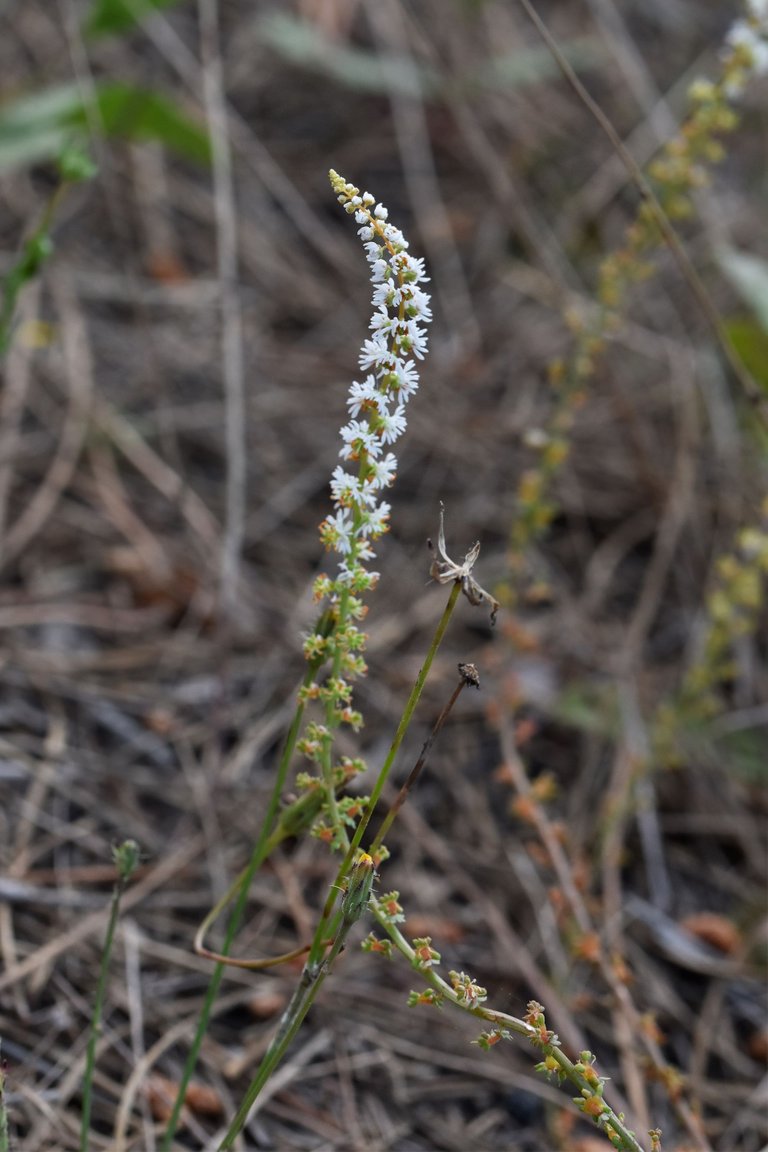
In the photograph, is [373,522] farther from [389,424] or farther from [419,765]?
[419,765]

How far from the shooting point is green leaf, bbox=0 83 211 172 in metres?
2.76

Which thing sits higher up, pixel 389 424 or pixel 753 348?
pixel 389 424

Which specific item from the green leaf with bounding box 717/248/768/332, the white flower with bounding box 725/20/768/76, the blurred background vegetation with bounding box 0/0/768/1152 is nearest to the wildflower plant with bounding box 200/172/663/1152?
the blurred background vegetation with bounding box 0/0/768/1152

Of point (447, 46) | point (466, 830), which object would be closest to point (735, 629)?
point (466, 830)

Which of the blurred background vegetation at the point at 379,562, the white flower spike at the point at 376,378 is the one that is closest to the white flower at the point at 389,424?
the white flower spike at the point at 376,378

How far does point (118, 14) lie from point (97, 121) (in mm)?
667

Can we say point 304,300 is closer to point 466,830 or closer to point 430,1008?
point 466,830

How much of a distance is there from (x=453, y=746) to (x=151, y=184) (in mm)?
2283

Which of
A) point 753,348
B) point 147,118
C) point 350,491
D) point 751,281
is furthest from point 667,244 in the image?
point 147,118

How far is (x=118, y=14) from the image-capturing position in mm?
3236

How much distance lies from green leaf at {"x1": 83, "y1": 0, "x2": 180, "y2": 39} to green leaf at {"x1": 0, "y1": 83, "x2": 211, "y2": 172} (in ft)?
0.93

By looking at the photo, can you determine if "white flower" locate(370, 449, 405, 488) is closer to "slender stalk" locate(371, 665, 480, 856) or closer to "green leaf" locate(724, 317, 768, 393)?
"slender stalk" locate(371, 665, 480, 856)

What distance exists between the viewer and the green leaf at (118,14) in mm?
3135

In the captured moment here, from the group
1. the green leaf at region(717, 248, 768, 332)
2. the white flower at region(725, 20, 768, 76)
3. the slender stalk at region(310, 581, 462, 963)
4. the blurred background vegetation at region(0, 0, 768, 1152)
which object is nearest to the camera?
the slender stalk at region(310, 581, 462, 963)
